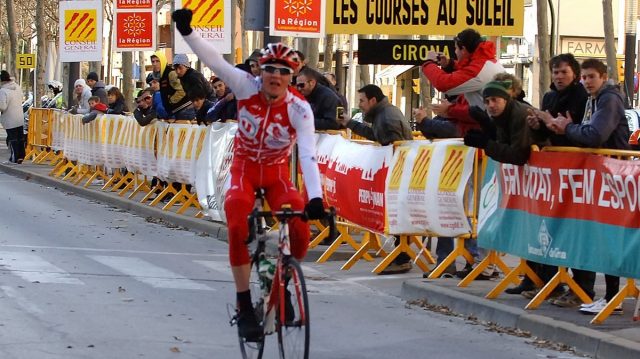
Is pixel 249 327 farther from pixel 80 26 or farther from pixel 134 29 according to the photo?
pixel 80 26

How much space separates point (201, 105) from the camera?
66.5 ft

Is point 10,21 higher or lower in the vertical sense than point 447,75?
higher

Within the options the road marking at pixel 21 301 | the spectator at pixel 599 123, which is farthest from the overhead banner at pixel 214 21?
the spectator at pixel 599 123

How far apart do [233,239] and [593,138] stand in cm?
311

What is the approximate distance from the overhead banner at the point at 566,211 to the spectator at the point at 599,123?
160mm

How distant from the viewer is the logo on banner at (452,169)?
40.9 feet

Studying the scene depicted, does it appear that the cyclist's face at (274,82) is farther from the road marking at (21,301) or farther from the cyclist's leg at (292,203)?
the road marking at (21,301)

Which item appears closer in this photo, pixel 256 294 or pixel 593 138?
pixel 256 294

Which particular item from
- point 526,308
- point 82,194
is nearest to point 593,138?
point 526,308

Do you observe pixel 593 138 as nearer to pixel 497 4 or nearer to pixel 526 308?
pixel 526 308

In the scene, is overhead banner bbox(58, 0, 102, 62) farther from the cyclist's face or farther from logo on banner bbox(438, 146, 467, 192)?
the cyclist's face

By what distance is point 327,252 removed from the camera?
50.4 ft

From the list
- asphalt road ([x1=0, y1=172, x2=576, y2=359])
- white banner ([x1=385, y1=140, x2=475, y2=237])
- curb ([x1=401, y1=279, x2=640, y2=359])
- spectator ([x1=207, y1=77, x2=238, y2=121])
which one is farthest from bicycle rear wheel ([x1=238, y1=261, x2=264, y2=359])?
spectator ([x1=207, y1=77, x2=238, y2=121])

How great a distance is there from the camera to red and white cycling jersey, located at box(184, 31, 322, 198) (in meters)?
8.55
